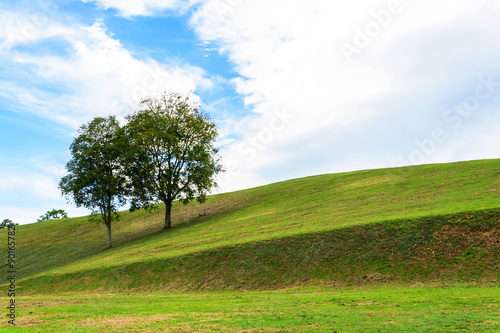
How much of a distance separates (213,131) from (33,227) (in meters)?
56.4

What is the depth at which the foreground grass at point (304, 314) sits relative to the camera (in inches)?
597

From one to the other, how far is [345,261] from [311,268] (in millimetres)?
2807

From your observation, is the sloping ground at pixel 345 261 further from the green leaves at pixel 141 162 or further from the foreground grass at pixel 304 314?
the green leaves at pixel 141 162

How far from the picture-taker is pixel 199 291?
3244 cm

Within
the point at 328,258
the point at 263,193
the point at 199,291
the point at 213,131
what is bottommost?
the point at 199,291

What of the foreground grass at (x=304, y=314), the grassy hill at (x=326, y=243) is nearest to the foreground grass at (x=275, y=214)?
the grassy hill at (x=326, y=243)

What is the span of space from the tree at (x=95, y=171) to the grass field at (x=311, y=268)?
7731 millimetres

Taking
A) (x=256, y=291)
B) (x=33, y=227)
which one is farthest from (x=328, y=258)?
(x=33, y=227)

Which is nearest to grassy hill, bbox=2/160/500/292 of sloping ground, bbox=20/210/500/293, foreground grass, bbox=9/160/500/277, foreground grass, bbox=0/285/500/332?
sloping ground, bbox=20/210/500/293

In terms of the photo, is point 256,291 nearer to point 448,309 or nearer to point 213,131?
point 448,309

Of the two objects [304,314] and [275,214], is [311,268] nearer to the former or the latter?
[304,314]

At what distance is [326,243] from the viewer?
34000 millimetres

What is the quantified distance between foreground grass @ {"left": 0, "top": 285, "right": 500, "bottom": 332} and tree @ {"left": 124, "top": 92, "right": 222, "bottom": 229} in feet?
140

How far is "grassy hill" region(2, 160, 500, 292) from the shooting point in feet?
95.2
